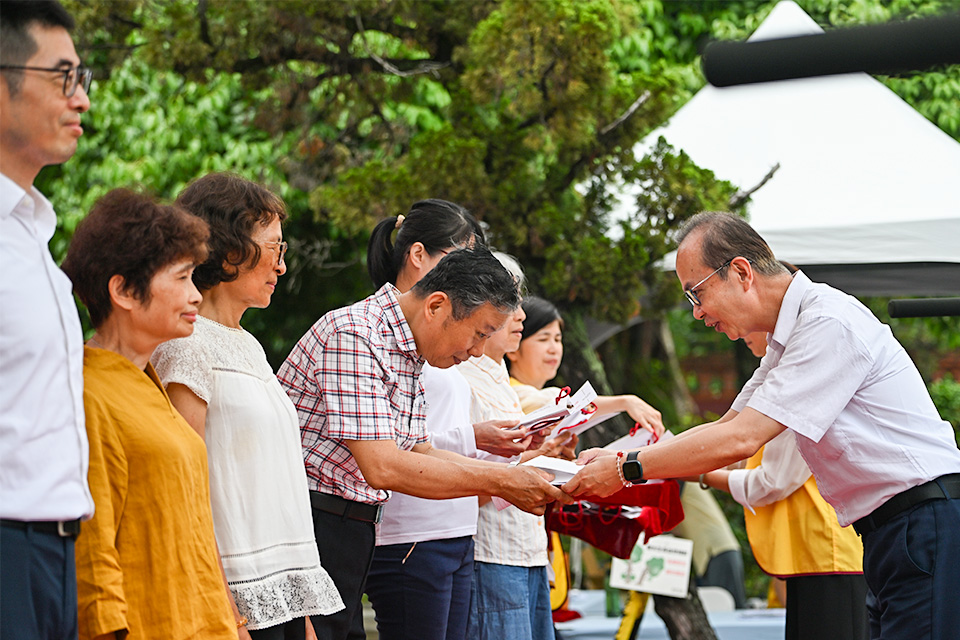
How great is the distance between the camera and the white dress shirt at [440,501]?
2.78 meters

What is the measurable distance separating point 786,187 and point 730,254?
2.86 meters

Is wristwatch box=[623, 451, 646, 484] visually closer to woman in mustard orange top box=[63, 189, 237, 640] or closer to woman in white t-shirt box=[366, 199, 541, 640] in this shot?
woman in white t-shirt box=[366, 199, 541, 640]

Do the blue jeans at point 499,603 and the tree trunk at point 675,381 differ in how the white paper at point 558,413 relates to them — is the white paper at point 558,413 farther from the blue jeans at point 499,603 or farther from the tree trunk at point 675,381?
the tree trunk at point 675,381

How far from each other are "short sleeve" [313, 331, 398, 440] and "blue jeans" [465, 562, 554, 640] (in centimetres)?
82

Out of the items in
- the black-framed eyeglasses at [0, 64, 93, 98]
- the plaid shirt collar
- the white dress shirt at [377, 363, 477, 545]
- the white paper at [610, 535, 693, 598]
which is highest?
the black-framed eyeglasses at [0, 64, 93, 98]

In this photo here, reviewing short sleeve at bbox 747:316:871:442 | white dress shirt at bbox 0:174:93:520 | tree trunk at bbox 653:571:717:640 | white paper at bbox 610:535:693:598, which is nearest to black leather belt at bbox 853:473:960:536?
short sleeve at bbox 747:316:871:442

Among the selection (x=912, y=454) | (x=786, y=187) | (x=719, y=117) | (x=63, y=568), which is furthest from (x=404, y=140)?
(x=63, y=568)

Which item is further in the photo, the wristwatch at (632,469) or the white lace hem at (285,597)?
the wristwatch at (632,469)

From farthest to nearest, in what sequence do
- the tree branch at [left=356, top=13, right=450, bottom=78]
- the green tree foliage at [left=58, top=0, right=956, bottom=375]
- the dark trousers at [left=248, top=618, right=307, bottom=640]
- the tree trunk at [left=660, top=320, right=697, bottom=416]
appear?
the tree trunk at [left=660, top=320, right=697, bottom=416] < the tree branch at [left=356, top=13, right=450, bottom=78] < the green tree foliage at [left=58, top=0, right=956, bottom=375] < the dark trousers at [left=248, top=618, right=307, bottom=640]

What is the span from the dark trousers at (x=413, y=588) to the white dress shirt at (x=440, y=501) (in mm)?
35

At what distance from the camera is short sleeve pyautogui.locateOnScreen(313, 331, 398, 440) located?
2438 mm

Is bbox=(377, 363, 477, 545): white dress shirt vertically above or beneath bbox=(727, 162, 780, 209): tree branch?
beneath

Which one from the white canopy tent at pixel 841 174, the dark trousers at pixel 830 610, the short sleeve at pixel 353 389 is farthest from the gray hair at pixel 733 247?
the white canopy tent at pixel 841 174

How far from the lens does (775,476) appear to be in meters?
3.50
